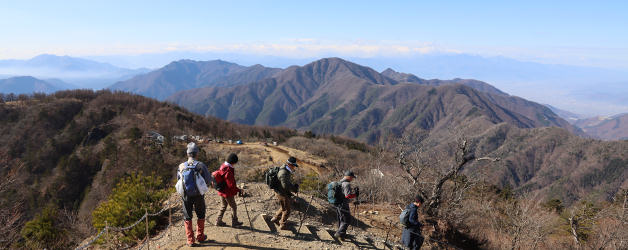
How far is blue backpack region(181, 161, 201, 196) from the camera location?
650 cm

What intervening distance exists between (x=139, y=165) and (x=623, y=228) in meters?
39.0

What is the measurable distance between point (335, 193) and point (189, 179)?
376 centimetres

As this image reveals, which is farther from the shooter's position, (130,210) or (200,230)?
(130,210)

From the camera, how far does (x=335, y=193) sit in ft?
26.6

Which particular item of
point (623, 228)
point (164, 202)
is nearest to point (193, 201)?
point (164, 202)

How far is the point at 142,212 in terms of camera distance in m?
9.44

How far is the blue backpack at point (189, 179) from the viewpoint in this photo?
650 centimetres

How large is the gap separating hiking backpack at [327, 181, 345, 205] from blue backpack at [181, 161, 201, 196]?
347 centimetres

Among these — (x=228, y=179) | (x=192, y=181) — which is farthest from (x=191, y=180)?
(x=228, y=179)

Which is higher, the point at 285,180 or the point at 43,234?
the point at 285,180

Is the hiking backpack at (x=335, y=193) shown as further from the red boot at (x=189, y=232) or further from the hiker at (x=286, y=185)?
the red boot at (x=189, y=232)

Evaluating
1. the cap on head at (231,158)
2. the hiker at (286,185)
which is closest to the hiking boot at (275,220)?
the hiker at (286,185)

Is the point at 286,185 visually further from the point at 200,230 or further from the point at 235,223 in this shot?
the point at 200,230

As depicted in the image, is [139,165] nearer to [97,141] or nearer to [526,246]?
[97,141]
